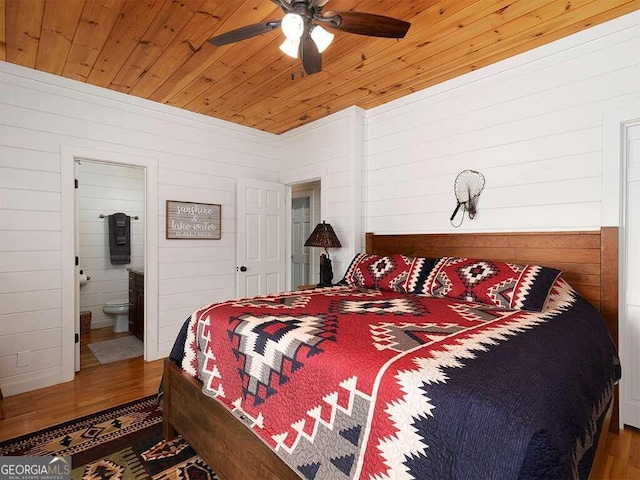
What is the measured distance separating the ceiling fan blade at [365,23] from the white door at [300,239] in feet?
11.1

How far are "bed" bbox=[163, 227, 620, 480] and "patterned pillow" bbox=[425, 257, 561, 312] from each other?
6cm

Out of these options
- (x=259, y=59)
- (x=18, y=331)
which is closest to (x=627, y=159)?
(x=259, y=59)

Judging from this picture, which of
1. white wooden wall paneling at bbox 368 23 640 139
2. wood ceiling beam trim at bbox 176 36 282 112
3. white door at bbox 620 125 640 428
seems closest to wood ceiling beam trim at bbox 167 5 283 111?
wood ceiling beam trim at bbox 176 36 282 112

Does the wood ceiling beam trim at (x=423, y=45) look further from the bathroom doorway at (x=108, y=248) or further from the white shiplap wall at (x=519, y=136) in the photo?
the bathroom doorway at (x=108, y=248)

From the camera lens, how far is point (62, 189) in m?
2.80

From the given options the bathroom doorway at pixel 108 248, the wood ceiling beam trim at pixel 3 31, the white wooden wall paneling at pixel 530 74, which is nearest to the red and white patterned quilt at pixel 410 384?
the white wooden wall paneling at pixel 530 74

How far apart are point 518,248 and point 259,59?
2.38 m

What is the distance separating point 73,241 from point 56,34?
1.55 metres

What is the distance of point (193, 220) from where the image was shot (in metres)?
3.59

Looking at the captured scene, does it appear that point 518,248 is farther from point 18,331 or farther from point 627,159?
point 18,331

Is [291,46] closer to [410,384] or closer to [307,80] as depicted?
[307,80]

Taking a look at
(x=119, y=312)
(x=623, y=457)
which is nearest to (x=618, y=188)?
(x=623, y=457)

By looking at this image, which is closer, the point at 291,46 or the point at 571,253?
the point at 291,46

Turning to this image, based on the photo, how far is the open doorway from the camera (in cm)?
495
